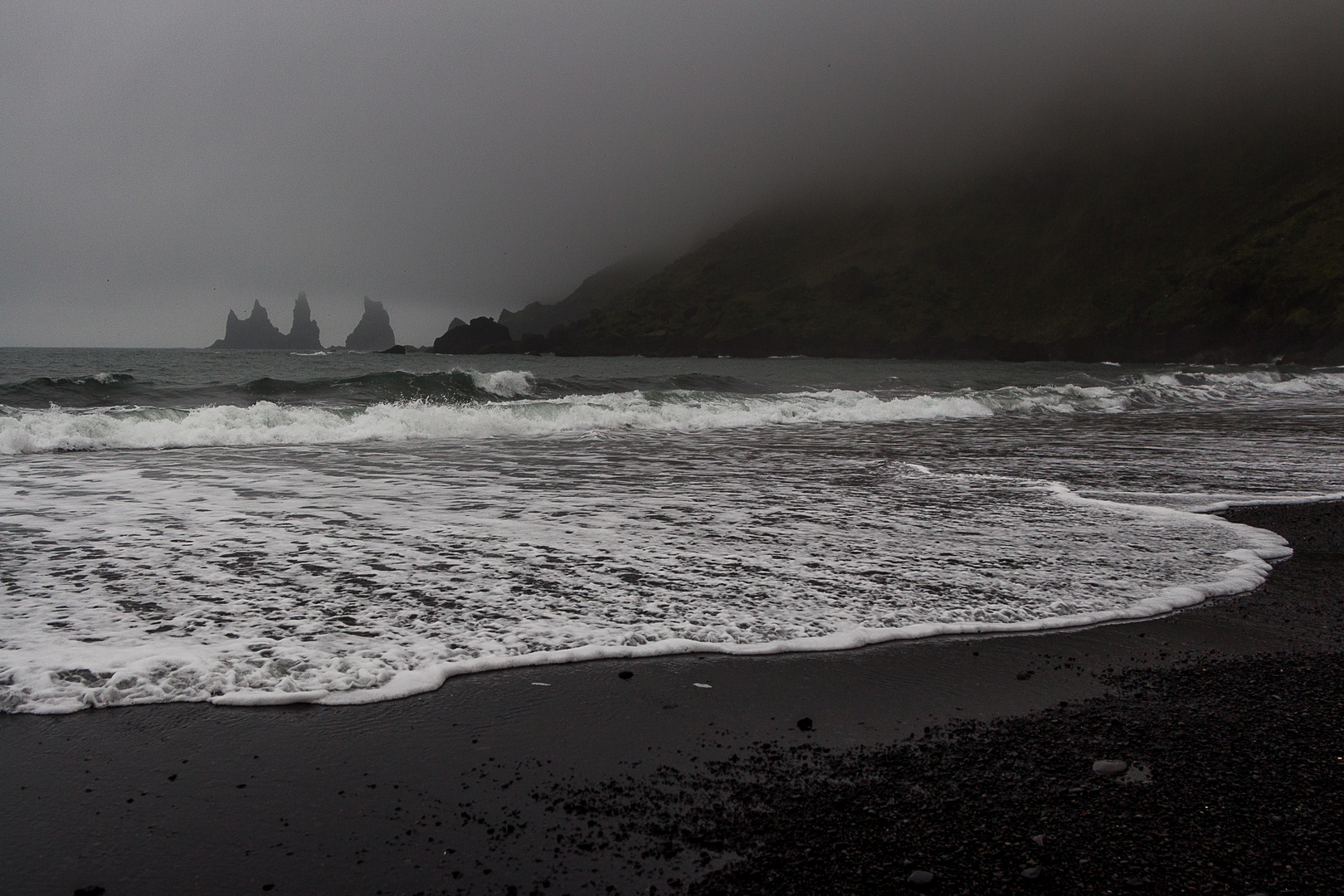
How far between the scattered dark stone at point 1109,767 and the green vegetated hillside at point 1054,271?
9135 centimetres

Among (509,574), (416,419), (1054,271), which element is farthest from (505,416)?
(1054,271)

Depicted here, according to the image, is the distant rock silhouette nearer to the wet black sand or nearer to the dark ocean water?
the dark ocean water

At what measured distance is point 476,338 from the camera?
140 metres

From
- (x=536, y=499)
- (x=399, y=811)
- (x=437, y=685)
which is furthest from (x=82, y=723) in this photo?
(x=536, y=499)

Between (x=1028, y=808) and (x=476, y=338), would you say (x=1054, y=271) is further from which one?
(x=1028, y=808)

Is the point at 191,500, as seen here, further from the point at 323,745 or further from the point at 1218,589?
the point at 1218,589

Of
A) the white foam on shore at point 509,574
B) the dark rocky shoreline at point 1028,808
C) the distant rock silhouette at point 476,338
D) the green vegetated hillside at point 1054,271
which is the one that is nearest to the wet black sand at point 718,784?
the dark rocky shoreline at point 1028,808

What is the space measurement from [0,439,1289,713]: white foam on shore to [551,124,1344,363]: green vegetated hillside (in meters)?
87.0

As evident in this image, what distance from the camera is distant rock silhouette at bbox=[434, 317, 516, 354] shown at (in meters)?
138

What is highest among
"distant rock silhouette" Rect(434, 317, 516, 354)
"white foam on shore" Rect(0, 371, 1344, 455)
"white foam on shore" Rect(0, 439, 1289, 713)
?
"distant rock silhouette" Rect(434, 317, 516, 354)

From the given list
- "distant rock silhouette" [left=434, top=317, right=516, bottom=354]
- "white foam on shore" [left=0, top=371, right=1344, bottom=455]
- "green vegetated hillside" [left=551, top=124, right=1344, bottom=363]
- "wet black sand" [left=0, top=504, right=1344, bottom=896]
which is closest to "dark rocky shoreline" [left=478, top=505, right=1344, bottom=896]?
"wet black sand" [left=0, top=504, right=1344, bottom=896]

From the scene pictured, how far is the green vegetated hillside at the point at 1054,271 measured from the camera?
86250 millimetres

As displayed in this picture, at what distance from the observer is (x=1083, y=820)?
2.88 meters

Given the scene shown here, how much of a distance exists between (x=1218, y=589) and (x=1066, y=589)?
124 cm
